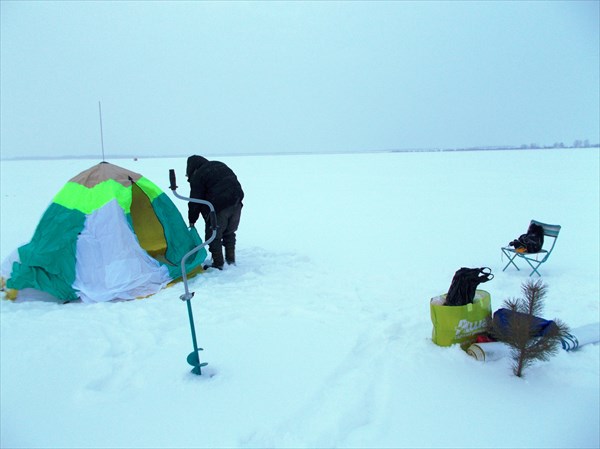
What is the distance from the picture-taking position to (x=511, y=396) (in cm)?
264

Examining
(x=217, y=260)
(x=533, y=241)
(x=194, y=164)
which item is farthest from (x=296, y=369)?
(x=533, y=241)

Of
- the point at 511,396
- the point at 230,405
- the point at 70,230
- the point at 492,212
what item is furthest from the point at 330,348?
the point at 492,212

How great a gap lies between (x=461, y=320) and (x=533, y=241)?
286cm

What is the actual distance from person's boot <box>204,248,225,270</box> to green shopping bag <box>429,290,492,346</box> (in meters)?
3.21

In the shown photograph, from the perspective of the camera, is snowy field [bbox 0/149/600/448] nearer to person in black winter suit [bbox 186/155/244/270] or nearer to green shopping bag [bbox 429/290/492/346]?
green shopping bag [bbox 429/290/492/346]

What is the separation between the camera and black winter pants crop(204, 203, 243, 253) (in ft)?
17.9

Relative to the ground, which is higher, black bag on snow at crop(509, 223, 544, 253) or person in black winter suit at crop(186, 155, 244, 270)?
person in black winter suit at crop(186, 155, 244, 270)

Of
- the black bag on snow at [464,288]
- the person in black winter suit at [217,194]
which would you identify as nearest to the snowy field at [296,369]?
the black bag on snow at [464,288]

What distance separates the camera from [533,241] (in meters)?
5.25

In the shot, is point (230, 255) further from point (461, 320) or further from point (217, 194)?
point (461, 320)

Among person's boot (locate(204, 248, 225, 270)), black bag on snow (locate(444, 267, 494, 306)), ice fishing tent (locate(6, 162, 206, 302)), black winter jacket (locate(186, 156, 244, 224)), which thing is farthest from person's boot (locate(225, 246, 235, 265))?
black bag on snow (locate(444, 267, 494, 306))

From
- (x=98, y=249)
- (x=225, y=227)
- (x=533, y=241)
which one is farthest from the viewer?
(x=225, y=227)

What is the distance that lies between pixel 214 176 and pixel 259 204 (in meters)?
7.25

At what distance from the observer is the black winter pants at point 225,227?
5457 millimetres
